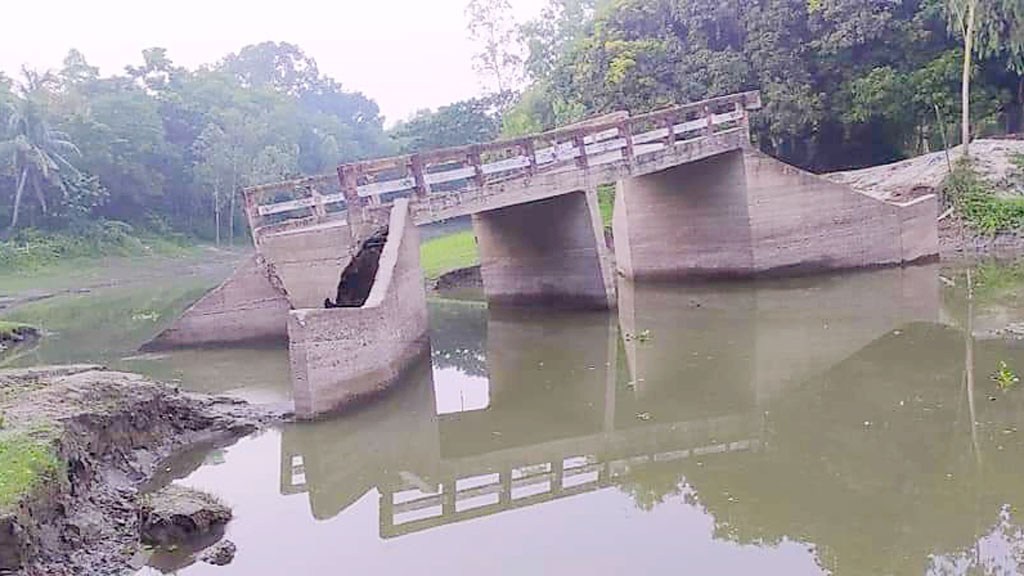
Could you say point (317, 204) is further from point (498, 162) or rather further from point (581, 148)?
point (581, 148)

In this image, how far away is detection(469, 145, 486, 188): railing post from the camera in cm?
1630

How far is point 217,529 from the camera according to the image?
7.75 metres

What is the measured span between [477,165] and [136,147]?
39.8m

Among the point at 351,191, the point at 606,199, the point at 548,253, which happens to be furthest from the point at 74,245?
the point at 351,191

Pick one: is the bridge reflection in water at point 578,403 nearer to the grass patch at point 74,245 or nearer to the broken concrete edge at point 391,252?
the broken concrete edge at point 391,252

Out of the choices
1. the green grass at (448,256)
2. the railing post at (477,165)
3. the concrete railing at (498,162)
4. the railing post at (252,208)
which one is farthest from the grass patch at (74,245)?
the railing post at (477,165)

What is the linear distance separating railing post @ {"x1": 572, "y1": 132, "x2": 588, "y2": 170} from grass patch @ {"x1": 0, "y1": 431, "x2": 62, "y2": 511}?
11610mm

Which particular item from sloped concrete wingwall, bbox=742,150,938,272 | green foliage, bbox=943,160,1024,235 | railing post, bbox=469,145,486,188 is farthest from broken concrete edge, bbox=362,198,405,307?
green foliage, bbox=943,160,1024,235

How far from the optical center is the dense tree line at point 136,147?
4372 centimetres

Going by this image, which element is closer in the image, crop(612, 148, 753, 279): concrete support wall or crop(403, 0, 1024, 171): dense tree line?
crop(612, 148, 753, 279): concrete support wall

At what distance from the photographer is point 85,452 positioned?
28.6 feet

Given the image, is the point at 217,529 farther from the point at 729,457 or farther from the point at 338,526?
the point at 729,457

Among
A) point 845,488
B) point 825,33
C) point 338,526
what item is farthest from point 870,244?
point 338,526

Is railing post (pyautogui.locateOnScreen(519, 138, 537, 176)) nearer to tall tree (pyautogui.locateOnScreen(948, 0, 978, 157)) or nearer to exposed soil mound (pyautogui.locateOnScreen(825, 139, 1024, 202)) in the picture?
exposed soil mound (pyautogui.locateOnScreen(825, 139, 1024, 202))
